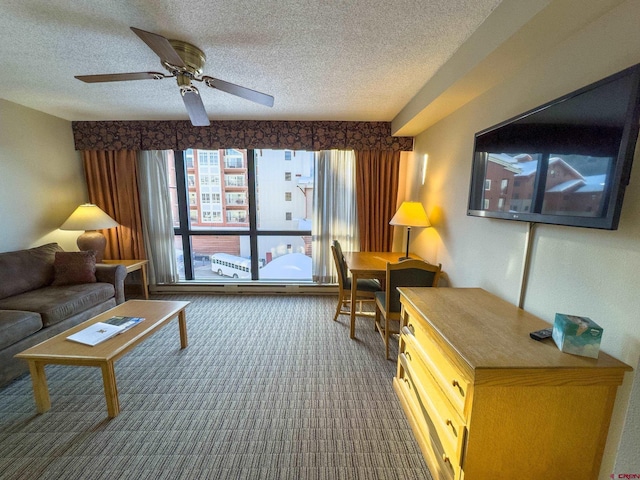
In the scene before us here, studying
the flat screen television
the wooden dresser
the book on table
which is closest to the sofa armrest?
the book on table

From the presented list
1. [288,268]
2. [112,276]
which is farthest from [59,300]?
[288,268]

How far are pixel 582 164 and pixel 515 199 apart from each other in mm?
393

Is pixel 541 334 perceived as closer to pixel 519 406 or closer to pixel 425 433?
pixel 519 406

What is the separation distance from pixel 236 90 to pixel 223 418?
2.21 meters

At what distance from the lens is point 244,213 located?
149 inches

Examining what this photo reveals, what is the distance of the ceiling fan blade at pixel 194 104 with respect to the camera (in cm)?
177

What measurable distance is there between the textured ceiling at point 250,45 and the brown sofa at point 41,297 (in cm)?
166

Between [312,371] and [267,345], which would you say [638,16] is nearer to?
[312,371]

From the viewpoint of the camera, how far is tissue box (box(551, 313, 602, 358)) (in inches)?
38.3

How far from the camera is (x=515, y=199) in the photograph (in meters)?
1.45

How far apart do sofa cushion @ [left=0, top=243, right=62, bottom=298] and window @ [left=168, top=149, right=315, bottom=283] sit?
133 cm

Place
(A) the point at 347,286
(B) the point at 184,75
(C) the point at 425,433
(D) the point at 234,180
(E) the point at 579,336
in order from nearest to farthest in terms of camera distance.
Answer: (E) the point at 579,336 < (C) the point at 425,433 < (B) the point at 184,75 < (A) the point at 347,286 < (D) the point at 234,180

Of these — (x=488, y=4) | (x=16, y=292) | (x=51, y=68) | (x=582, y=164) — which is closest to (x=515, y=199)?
(x=582, y=164)

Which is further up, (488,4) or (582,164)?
(488,4)
